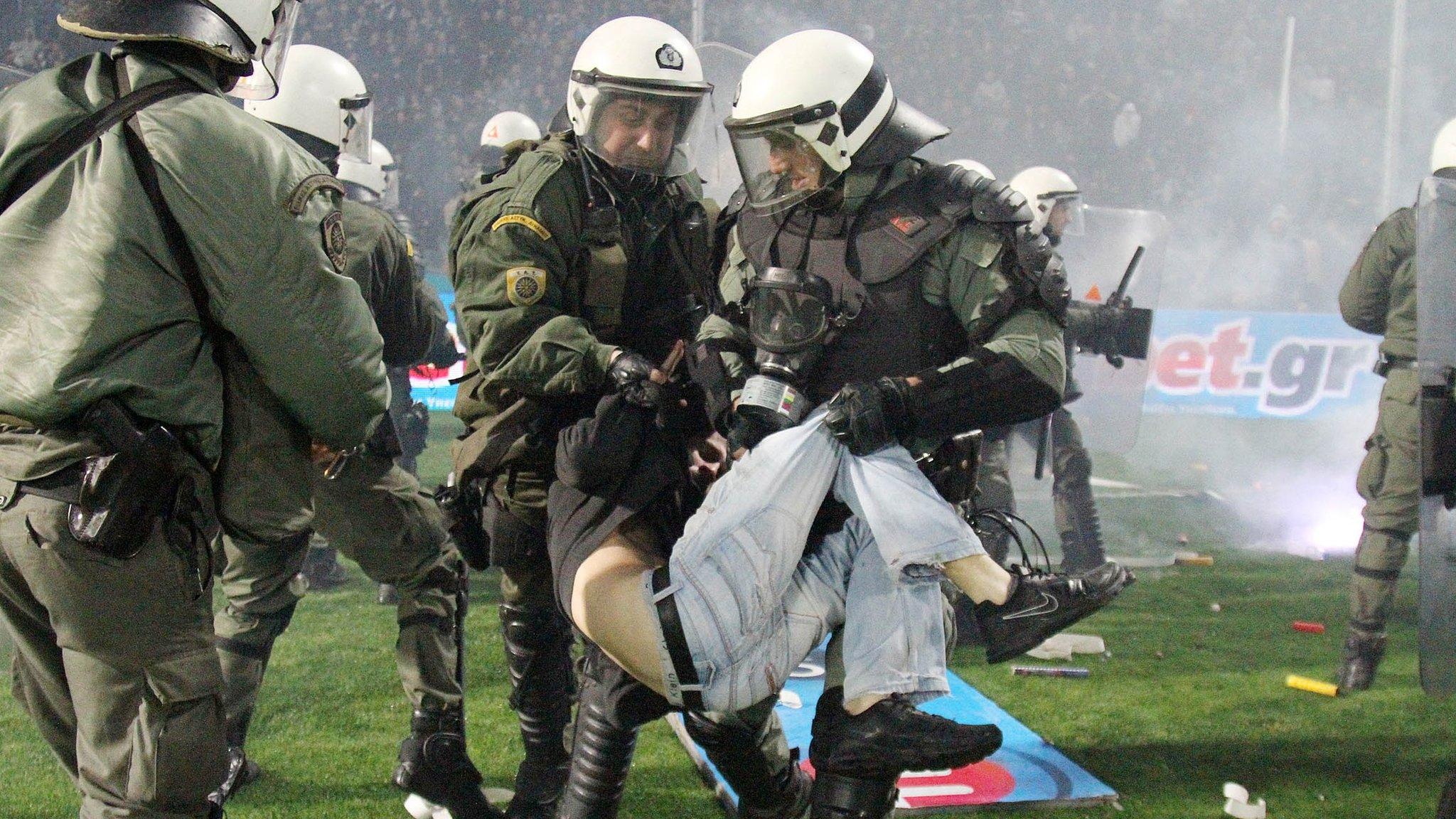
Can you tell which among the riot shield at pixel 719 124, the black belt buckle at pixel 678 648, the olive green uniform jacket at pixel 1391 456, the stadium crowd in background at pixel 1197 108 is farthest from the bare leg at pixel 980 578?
the stadium crowd in background at pixel 1197 108

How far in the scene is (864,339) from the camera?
242cm

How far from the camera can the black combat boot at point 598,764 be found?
2.61 meters

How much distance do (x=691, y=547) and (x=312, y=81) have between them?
2.19m

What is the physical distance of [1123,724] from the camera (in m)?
4.03

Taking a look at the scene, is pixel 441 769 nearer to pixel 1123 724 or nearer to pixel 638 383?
pixel 638 383

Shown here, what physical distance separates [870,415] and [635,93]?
119 cm

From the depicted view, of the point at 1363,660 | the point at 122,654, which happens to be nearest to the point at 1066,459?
the point at 1363,660

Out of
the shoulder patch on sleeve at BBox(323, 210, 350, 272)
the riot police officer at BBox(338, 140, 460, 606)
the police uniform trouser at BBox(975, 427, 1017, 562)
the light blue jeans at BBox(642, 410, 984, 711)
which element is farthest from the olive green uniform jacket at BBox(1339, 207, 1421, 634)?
the shoulder patch on sleeve at BBox(323, 210, 350, 272)

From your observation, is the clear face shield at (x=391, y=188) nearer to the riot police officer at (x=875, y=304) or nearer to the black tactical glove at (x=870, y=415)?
the riot police officer at (x=875, y=304)

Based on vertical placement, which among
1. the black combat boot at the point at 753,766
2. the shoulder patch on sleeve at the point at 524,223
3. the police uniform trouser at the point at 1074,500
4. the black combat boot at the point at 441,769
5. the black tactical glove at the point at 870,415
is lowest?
the police uniform trouser at the point at 1074,500

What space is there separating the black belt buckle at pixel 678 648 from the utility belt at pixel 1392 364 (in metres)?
3.41

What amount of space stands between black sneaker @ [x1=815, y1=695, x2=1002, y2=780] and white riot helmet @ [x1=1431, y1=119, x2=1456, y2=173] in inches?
149

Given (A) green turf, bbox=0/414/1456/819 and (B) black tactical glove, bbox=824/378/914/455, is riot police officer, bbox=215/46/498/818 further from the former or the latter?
(B) black tactical glove, bbox=824/378/914/455

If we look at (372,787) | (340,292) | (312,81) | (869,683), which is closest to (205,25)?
(340,292)
